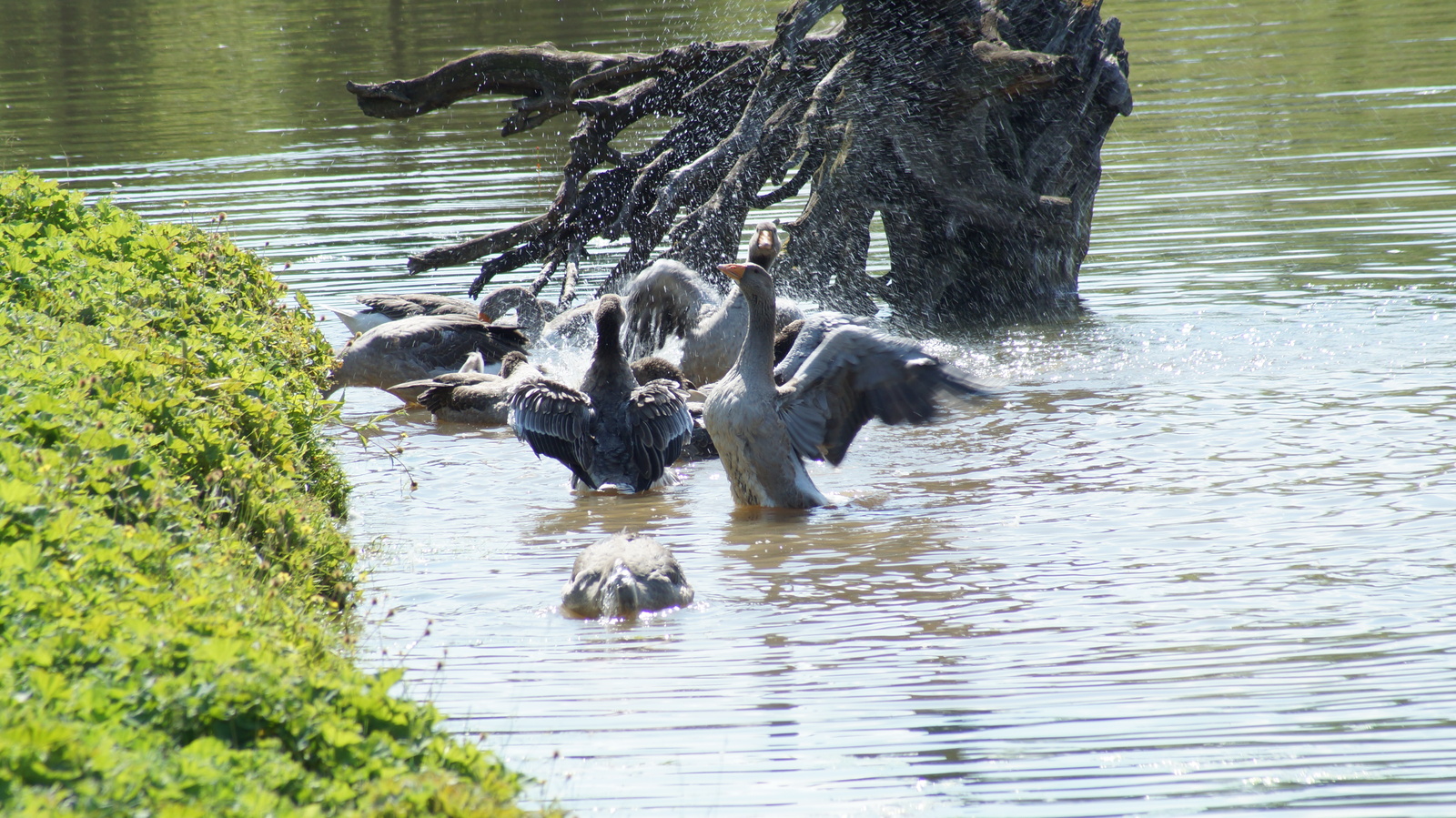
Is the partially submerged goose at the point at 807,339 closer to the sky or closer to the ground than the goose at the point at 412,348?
closer to the sky

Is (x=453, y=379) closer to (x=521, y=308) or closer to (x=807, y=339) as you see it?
(x=521, y=308)

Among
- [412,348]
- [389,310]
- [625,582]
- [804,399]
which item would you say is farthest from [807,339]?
[389,310]

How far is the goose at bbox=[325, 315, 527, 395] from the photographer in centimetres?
1146

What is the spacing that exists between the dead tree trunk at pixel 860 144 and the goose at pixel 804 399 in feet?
13.5

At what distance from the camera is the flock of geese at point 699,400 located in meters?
6.38

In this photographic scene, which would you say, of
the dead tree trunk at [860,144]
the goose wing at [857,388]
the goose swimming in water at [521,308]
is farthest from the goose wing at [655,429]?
the goose swimming in water at [521,308]

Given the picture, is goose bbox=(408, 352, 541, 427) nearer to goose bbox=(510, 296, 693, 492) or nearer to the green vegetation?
goose bbox=(510, 296, 693, 492)

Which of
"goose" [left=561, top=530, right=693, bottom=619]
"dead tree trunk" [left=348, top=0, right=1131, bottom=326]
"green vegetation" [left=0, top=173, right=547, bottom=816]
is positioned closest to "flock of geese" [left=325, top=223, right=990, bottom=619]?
"goose" [left=561, top=530, right=693, bottom=619]

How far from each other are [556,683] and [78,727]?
241 cm

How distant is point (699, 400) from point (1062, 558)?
3.99 meters

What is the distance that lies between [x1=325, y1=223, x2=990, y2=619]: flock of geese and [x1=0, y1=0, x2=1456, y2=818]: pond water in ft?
0.72

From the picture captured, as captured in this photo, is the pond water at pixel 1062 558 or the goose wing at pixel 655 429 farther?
the goose wing at pixel 655 429

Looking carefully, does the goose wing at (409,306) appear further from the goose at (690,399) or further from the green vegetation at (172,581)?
the green vegetation at (172,581)

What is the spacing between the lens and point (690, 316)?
11.2 m
